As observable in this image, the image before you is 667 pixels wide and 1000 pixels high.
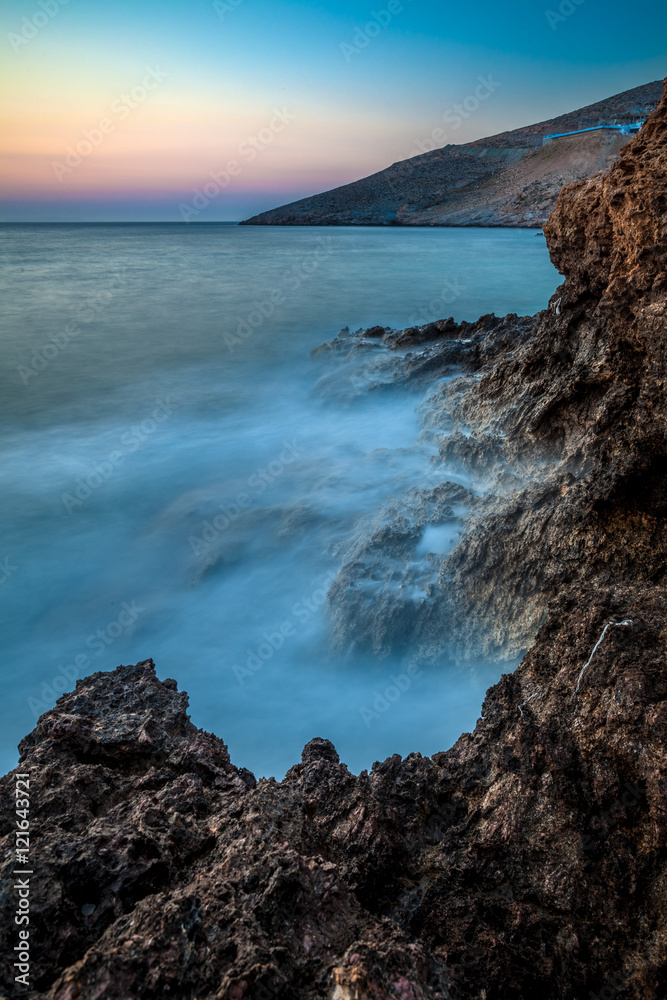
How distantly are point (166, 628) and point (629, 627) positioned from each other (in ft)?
12.6

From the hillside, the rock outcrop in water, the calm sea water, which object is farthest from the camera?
the hillside

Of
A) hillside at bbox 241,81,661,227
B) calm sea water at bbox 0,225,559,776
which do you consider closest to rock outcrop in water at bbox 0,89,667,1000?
calm sea water at bbox 0,225,559,776

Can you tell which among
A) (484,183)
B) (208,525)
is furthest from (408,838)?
(484,183)

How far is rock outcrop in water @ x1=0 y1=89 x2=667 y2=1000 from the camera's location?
1309mm

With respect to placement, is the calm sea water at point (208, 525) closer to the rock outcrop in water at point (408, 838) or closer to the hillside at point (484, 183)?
the rock outcrop in water at point (408, 838)

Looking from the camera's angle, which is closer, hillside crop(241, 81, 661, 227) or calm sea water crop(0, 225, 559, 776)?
calm sea water crop(0, 225, 559, 776)

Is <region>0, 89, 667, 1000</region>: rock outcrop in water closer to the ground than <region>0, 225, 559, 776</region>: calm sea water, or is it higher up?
closer to the ground

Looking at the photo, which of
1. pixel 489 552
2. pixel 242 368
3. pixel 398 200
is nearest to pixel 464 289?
pixel 242 368

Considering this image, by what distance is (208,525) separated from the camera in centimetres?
628

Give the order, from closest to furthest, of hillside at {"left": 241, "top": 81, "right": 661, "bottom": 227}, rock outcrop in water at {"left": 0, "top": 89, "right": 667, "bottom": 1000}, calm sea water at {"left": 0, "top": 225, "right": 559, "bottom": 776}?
rock outcrop in water at {"left": 0, "top": 89, "right": 667, "bottom": 1000}
calm sea water at {"left": 0, "top": 225, "right": 559, "bottom": 776}
hillside at {"left": 241, "top": 81, "right": 661, "bottom": 227}

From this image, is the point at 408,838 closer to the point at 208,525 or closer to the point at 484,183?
the point at 208,525

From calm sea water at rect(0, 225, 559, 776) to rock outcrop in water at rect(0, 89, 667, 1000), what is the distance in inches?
57.3

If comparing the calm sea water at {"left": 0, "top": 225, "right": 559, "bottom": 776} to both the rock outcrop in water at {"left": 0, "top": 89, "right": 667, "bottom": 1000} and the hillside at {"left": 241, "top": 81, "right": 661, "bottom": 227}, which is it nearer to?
the rock outcrop in water at {"left": 0, "top": 89, "right": 667, "bottom": 1000}

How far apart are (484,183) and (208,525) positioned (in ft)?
319
